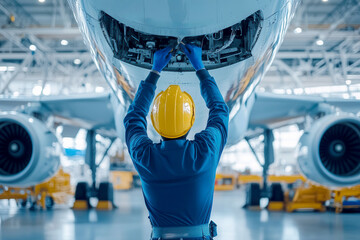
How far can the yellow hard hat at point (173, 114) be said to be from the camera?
196 cm

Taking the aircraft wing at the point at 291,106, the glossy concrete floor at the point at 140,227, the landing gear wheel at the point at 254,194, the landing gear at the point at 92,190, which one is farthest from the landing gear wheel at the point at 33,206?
the aircraft wing at the point at 291,106

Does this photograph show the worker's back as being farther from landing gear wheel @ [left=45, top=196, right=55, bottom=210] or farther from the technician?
landing gear wheel @ [left=45, top=196, right=55, bottom=210]

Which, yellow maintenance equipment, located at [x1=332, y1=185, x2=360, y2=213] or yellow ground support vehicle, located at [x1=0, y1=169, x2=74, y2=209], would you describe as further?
yellow ground support vehicle, located at [x1=0, y1=169, x2=74, y2=209]

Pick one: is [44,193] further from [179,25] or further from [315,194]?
[179,25]

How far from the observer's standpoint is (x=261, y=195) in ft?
26.3

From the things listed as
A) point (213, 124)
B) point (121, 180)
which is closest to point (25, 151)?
point (213, 124)

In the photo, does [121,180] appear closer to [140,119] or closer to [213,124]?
[140,119]

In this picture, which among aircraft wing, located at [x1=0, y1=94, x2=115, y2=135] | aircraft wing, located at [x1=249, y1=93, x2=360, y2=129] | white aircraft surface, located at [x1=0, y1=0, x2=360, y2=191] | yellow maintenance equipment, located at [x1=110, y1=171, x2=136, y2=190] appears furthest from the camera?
yellow maintenance equipment, located at [x1=110, y1=171, x2=136, y2=190]

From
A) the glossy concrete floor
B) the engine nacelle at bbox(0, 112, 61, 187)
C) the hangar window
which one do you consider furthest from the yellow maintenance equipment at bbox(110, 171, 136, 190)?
the hangar window

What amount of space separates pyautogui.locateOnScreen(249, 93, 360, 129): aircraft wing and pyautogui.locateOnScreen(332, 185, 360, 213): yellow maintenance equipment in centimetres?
234

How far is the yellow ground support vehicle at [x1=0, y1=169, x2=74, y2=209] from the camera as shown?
834cm

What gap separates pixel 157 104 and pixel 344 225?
476 cm

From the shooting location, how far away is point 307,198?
8.13 metres

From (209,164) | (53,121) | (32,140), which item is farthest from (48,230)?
(209,164)
